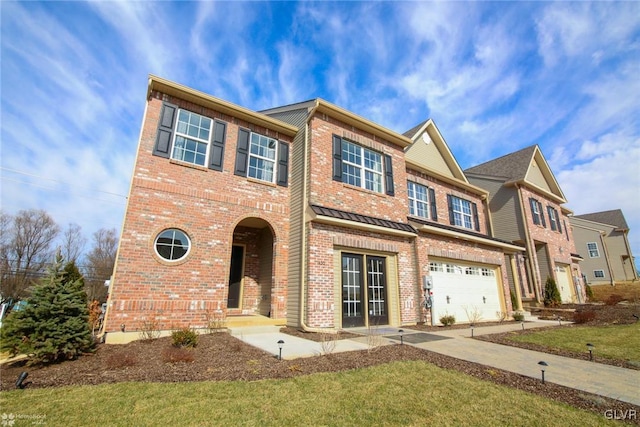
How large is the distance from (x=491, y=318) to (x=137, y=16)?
1697 centimetres

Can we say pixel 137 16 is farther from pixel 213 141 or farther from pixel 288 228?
pixel 288 228

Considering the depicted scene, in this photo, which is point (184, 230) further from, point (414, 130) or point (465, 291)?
point (414, 130)

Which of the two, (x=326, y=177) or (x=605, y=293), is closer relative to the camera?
(x=326, y=177)

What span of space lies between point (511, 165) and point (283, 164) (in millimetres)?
18063

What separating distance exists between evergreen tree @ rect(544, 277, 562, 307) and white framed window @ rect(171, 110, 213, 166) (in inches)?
795

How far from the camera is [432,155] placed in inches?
659

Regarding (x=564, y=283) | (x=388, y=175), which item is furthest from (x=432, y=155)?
(x=564, y=283)

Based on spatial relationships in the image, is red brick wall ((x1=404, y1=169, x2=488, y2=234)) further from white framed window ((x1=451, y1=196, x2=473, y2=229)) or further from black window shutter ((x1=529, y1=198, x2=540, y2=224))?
black window shutter ((x1=529, y1=198, x2=540, y2=224))

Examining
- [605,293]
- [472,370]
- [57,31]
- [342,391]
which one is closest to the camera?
[342,391]

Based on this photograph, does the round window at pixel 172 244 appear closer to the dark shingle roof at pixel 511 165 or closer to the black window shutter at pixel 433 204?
the black window shutter at pixel 433 204

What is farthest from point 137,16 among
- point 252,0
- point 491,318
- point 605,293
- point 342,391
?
point 605,293

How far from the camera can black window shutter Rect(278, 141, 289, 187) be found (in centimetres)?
1102

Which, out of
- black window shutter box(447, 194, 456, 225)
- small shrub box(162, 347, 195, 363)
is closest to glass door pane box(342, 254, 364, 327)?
small shrub box(162, 347, 195, 363)

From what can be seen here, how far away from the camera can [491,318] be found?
1331cm
